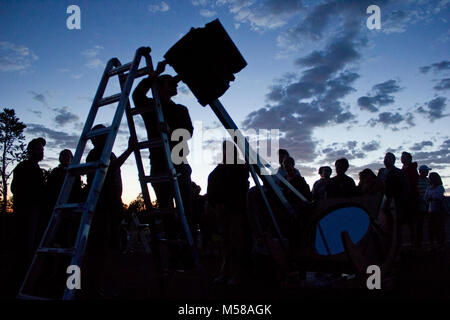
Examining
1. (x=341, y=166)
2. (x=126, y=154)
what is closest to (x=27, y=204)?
(x=126, y=154)

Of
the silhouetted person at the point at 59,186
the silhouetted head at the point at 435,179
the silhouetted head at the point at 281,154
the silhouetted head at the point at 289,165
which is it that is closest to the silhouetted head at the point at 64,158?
the silhouetted person at the point at 59,186

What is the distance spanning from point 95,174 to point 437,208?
9.23m

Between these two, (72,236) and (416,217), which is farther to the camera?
(416,217)

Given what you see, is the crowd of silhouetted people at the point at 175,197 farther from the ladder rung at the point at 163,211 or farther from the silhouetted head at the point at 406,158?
the silhouetted head at the point at 406,158

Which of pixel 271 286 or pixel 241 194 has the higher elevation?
pixel 241 194

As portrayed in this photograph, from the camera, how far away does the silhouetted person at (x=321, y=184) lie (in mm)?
7262

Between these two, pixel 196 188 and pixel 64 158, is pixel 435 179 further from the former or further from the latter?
pixel 64 158

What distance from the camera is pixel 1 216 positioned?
12609 millimetres

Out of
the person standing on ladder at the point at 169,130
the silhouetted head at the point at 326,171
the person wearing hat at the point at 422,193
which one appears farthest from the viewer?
the person wearing hat at the point at 422,193

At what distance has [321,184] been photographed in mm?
7520

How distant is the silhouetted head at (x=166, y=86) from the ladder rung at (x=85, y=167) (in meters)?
1.08
